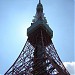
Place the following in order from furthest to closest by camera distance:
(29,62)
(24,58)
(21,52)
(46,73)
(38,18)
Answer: (38,18) < (21,52) < (24,58) < (29,62) < (46,73)

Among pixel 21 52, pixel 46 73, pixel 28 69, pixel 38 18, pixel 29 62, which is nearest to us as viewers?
pixel 46 73

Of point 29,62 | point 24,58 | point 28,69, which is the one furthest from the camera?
point 24,58

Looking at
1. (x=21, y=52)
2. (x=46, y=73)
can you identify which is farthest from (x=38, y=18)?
(x=46, y=73)

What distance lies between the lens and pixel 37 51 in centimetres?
2667

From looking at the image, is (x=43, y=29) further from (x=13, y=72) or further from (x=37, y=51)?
(x=13, y=72)

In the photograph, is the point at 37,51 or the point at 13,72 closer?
the point at 13,72

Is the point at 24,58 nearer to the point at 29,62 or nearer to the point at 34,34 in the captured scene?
the point at 29,62

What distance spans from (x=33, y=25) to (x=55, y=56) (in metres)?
5.38

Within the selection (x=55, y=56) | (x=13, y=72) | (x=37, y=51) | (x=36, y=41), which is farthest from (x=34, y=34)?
(x=13, y=72)

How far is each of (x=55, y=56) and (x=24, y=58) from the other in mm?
3546

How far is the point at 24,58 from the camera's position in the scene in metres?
25.5

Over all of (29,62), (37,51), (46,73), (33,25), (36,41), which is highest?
(33,25)

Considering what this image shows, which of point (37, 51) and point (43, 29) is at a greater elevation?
point (43, 29)

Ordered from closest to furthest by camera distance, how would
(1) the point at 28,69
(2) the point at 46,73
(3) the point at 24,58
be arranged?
1. (2) the point at 46,73
2. (1) the point at 28,69
3. (3) the point at 24,58
